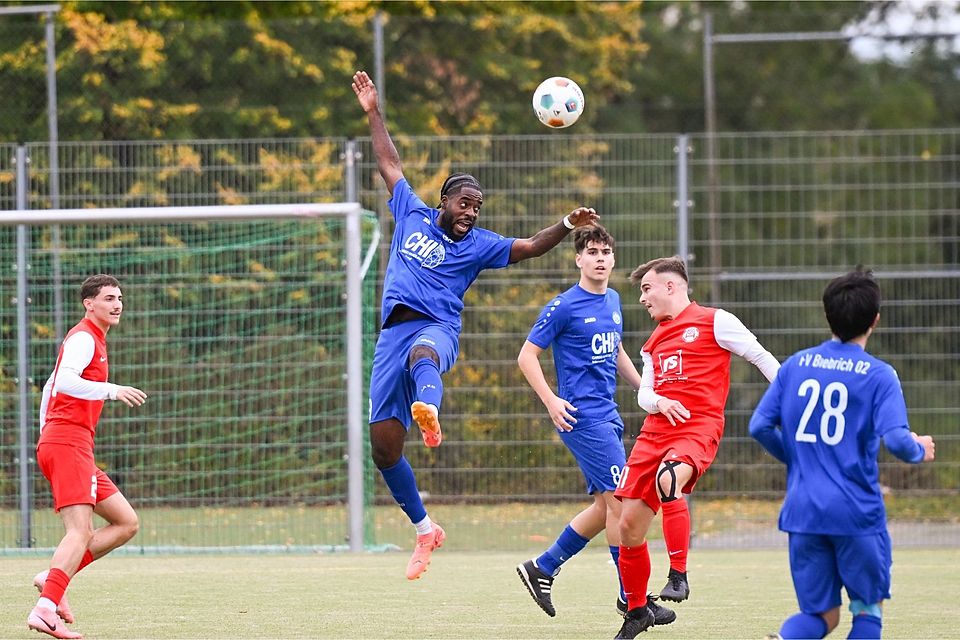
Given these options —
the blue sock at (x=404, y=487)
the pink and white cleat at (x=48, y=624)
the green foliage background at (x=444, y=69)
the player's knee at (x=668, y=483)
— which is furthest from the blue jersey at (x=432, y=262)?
the green foliage background at (x=444, y=69)

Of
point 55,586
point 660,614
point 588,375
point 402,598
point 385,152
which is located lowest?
point 402,598

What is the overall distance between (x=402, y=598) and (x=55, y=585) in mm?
2213

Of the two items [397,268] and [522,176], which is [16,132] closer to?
[522,176]

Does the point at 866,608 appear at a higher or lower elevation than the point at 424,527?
higher

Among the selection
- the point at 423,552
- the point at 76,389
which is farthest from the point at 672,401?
the point at 76,389

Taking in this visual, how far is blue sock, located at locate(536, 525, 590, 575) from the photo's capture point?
288 inches

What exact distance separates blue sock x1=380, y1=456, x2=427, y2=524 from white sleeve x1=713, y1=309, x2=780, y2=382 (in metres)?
1.97

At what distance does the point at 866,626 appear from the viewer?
485 cm

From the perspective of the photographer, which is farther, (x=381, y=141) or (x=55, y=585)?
(x=381, y=141)

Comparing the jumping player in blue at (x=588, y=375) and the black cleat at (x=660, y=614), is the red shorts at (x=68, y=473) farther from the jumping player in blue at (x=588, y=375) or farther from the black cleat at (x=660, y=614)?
the black cleat at (x=660, y=614)

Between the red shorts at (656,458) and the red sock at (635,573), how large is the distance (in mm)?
229

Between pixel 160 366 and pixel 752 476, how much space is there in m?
5.25

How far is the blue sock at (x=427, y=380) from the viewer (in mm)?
6738

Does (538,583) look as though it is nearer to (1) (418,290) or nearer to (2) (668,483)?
(2) (668,483)
